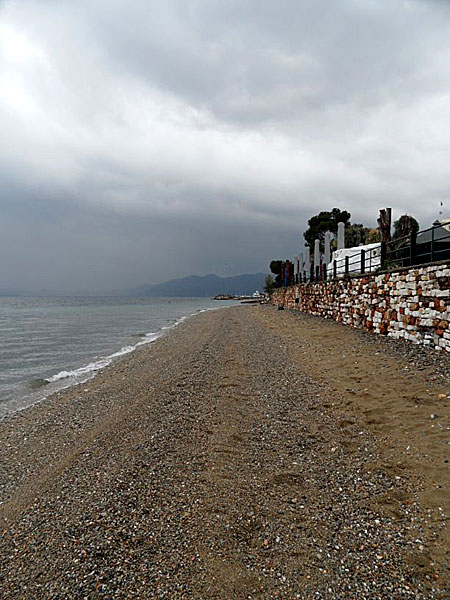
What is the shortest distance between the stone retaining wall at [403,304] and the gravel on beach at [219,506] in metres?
2.17

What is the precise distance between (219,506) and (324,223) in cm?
4925

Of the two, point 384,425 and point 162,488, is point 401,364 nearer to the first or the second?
point 384,425

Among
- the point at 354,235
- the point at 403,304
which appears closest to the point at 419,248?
the point at 403,304

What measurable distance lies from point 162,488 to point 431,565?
7.62 feet

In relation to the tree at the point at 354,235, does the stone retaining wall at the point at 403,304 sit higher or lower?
lower

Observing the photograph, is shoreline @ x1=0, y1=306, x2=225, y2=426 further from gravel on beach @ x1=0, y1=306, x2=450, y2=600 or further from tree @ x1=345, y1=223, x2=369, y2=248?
tree @ x1=345, y1=223, x2=369, y2=248

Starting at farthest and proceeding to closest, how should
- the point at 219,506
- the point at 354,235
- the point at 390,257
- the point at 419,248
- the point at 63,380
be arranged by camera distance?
the point at 354,235 → the point at 390,257 → the point at 419,248 → the point at 63,380 → the point at 219,506

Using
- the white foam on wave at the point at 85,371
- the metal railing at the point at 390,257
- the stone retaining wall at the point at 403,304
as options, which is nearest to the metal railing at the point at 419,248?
the metal railing at the point at 390,257

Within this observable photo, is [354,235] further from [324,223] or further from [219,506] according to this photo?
[219,506]

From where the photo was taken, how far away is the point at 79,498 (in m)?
3.47

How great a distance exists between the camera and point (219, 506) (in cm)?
320

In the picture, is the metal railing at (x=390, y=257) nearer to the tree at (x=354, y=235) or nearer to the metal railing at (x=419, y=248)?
the metal railing at (x=419, y=248)

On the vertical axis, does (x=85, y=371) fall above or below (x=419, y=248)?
below

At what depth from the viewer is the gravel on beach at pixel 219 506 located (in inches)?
94.6
